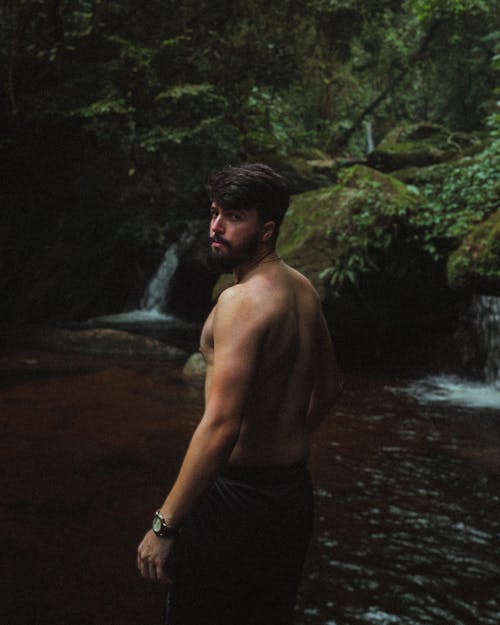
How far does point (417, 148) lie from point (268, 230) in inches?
634

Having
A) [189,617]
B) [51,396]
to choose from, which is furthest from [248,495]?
[51,396]

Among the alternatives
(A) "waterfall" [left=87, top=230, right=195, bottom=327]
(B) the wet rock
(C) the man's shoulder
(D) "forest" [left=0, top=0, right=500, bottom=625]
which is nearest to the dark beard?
(C) the man's shoulder

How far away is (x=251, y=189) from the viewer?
1.88m

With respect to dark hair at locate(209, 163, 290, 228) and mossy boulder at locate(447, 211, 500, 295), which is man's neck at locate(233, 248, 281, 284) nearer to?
dark hair at locate(209, 163, 290, 228)

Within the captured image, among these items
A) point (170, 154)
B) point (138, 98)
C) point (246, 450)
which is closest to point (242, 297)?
point (246, 450)

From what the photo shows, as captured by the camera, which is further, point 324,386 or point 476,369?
point 476,369

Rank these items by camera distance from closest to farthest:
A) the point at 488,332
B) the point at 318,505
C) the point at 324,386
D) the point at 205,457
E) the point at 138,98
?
the point at 205,457 → the point at 324,386 → the point at 318,505 → the point at 488,332 → the point at 138,98

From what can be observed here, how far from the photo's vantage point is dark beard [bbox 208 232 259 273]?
1.94 meters

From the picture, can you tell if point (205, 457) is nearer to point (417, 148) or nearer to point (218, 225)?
point (218, 225)

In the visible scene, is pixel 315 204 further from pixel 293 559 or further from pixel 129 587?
pixel 293 559

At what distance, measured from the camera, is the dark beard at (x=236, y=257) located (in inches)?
76.3

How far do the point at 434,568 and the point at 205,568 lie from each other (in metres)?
2.56

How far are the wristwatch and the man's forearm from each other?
0.09m

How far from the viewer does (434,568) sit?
3771 millimetres
